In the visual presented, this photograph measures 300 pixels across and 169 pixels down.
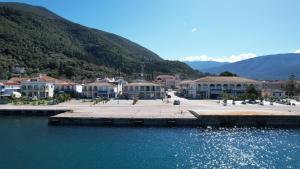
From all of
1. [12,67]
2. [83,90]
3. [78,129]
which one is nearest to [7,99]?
[83,90]

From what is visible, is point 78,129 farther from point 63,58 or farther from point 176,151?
point 63,58

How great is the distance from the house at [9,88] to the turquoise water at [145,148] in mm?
40007

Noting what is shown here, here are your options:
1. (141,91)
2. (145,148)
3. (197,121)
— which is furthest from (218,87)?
(145,148)

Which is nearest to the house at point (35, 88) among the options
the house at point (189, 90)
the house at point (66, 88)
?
the house at point (66, 88)

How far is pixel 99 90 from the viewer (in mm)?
102688

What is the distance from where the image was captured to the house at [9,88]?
9044cm

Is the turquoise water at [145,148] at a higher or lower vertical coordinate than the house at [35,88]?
lower

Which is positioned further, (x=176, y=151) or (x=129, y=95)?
(x=129, y=95)

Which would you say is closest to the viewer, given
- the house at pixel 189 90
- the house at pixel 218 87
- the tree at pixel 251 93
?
the tree at pixel 251 93

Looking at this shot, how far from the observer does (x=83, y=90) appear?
102625mm

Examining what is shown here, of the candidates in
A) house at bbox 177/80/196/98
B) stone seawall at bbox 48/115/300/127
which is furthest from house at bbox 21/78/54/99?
house at bbox 177/80/196/98

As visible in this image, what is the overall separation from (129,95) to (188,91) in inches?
907

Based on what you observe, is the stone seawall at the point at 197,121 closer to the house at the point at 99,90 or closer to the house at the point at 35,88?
the house at the point at 35,88

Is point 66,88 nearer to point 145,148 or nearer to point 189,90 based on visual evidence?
point 189,90
